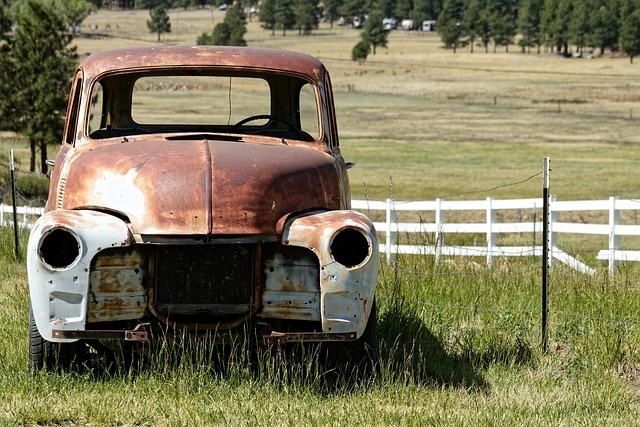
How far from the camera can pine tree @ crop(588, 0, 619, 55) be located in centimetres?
15750

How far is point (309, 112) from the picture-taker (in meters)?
8.12

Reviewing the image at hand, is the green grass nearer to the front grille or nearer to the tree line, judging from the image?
the front grille

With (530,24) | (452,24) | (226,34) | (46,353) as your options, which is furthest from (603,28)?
(46,353)

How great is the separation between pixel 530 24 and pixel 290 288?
17264 centimetres

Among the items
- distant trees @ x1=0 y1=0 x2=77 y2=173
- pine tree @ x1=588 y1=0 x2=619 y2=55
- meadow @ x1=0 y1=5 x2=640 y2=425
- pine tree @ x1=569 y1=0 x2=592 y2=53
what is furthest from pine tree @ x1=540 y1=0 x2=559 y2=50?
meadow @ x1=0 y1=5 x2=640 y2=425

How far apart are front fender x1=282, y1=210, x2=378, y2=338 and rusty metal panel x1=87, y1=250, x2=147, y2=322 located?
31.7 inches

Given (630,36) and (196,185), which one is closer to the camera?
(196,185)

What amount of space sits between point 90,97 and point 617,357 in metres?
3.70

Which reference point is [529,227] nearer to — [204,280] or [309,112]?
[309,112]

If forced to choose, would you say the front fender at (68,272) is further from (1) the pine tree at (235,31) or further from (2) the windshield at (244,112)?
(1) the pine tree at (235,31)

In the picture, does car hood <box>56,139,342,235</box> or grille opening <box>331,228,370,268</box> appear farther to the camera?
grille opening <box>331,228,370,268</box>

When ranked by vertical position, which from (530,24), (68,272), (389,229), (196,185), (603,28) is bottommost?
(530,24)

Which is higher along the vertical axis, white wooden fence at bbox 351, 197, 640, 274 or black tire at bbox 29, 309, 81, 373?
black tire at bbox 29, 309, 81, 373

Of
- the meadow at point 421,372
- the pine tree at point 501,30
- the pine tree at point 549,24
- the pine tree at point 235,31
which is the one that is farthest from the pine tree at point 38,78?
the pine tree at point 501,30
